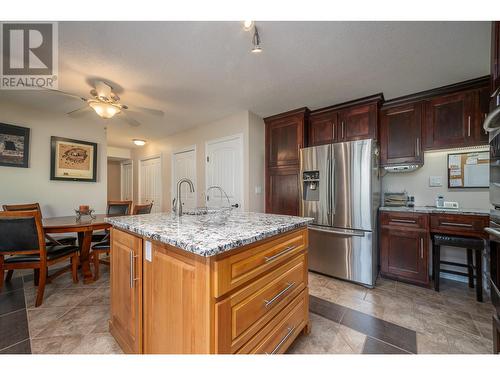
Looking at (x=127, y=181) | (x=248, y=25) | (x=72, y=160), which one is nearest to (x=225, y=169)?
(x=248, y=25)

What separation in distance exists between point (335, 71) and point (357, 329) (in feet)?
7.78

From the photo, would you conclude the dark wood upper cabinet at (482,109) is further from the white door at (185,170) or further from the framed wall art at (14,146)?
the framed wall art at (14,146)

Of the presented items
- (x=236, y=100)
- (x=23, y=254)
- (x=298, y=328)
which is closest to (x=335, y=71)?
(x=236, y=100)

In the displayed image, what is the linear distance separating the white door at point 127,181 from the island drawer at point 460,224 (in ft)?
21.5

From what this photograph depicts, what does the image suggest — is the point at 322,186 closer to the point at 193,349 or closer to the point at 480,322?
the point at 480,322

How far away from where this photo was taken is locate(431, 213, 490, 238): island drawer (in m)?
1.96

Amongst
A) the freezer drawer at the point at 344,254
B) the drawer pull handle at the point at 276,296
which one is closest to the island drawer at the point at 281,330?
the drawer pull handle at the point at 276,296

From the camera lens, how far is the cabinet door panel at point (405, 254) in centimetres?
221

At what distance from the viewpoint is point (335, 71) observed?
6.77 ft

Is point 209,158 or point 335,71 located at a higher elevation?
point 335,71

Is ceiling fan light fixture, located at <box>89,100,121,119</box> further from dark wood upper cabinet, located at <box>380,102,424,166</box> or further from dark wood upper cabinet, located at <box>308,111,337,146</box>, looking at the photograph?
dark wood upper cabinet, located at <box>380,102,424,166</box>

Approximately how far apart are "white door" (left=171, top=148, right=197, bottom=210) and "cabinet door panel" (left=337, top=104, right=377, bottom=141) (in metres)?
2.69

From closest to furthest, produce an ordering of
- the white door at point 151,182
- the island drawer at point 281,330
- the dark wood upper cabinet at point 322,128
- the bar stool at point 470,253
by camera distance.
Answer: the island drawer at point 281,330
the bar stool at point 470,253
the dark wood upper cabinet at point 322,128
the white door at point 151,182
